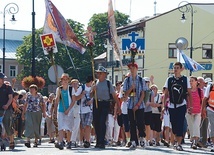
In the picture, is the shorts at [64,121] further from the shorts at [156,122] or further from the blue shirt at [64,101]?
the shorts at [156,122]

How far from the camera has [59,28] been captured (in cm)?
2381

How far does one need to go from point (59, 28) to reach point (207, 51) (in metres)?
54.7

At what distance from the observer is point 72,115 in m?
18.0

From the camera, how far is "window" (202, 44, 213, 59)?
252ft

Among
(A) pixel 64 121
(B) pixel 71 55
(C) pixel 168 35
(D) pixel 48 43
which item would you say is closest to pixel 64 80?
(A) pixel 64 121

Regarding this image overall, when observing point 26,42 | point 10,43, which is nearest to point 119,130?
point 26,42

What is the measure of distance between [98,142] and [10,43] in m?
107

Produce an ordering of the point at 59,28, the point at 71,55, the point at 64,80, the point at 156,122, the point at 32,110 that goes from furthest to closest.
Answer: the point at 71,55 < the point at 59,28 < the point at 156,122 < the point at 32,110 < the point at 64,80

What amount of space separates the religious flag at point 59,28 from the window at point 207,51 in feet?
175

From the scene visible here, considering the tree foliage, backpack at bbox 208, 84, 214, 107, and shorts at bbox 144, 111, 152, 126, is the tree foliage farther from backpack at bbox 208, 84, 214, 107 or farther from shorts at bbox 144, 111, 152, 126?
backpack at bbox 208, 84, 214, 107

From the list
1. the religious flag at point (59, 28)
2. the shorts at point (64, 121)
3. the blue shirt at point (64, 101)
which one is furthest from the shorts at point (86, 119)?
the religious flag at point (59, 28)

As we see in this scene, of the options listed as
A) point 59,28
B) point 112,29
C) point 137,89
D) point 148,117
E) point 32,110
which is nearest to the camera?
point 137,89

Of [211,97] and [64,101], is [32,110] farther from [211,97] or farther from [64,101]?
[211,97]

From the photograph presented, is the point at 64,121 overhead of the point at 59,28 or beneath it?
beneath
